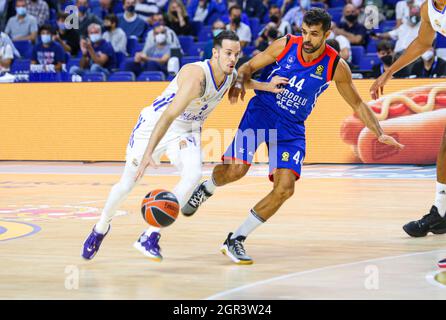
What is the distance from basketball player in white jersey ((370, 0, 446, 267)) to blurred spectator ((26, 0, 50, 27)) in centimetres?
1246

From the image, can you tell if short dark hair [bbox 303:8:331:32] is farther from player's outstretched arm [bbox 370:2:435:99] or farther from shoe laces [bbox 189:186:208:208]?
shoe laces [bbox 189:186:208:208]

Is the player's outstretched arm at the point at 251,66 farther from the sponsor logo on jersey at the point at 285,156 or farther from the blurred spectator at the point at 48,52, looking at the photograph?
A: the blurred spectator at the point at 48,52

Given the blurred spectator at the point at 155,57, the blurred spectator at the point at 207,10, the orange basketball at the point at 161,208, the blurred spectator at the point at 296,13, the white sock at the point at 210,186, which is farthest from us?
the blurred spectator at the point at 207,10

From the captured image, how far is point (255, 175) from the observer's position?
13.5 m

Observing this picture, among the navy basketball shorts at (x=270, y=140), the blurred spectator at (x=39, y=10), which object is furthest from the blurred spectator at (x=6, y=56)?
the navy basketball shorts at (x=270, y=140)

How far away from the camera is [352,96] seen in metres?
6.80

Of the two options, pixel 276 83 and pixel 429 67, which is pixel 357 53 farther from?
pixel 276 83

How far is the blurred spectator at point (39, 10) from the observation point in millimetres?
18562

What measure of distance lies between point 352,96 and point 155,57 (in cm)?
976

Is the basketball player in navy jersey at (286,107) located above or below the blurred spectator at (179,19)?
above
